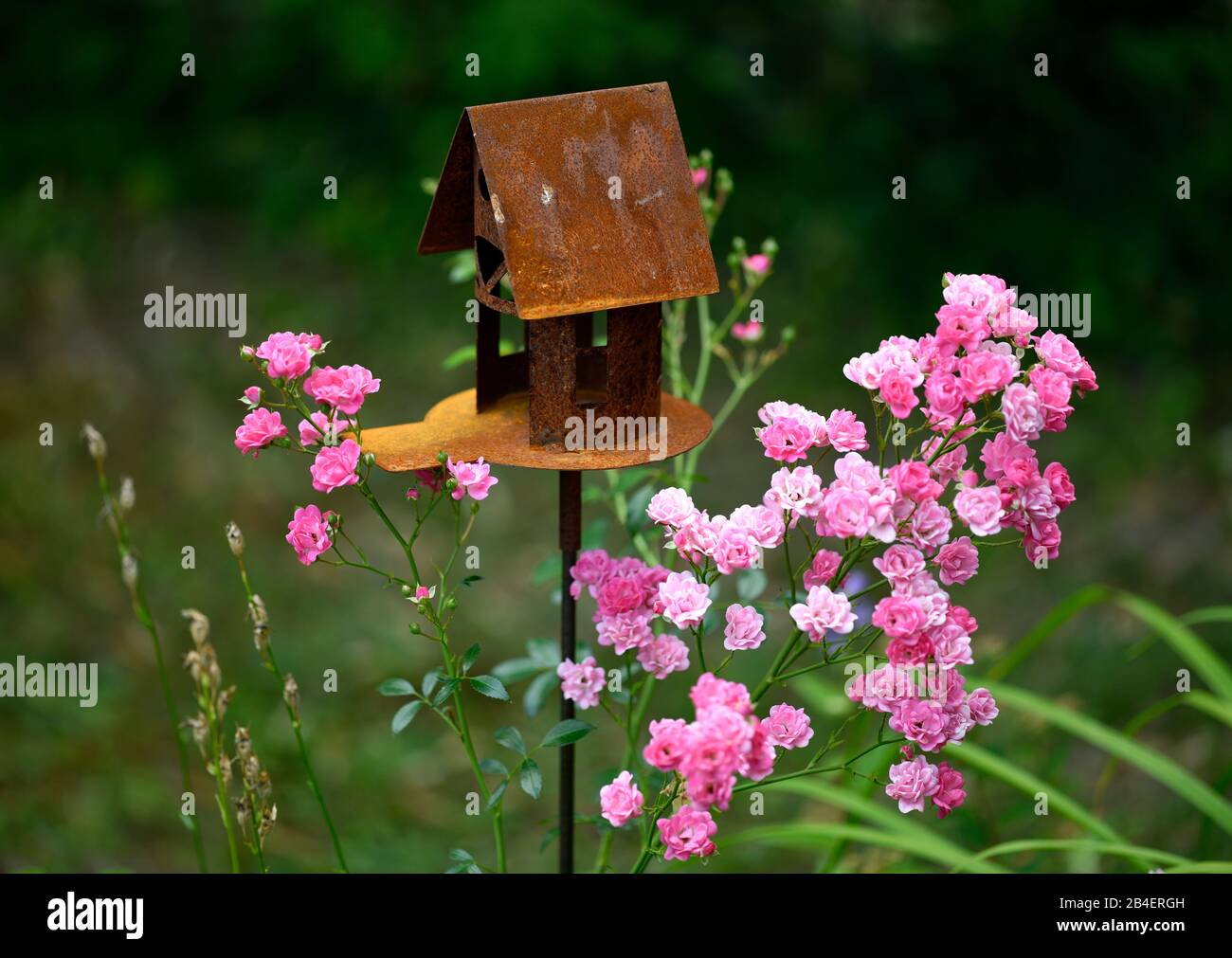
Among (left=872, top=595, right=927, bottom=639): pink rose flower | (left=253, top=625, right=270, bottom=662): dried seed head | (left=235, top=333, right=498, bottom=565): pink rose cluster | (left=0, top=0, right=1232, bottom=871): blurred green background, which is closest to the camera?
(left=872, top=595, right=927, bottom=639): pink rose flower

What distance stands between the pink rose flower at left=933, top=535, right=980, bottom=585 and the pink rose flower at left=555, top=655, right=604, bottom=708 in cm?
43

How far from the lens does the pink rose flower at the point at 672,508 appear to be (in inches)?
59.1

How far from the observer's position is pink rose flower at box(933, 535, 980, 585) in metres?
1.50

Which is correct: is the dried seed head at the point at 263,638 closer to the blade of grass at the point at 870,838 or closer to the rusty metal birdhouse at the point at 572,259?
the rusty metal birdhouse at the point at 572,259

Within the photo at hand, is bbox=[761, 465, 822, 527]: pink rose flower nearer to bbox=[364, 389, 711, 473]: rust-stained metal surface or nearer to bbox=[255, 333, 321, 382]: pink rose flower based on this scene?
bbox=[364, 389, 711, 473]: rust-stained metal surface

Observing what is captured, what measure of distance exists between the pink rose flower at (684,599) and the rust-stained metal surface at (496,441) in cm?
18

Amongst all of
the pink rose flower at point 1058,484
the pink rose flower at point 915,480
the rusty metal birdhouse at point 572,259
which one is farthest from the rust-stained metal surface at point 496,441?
the pink rose flower at point 1058,484

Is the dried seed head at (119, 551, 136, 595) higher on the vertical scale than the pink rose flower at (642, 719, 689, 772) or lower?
higher

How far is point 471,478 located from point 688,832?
0.47 m

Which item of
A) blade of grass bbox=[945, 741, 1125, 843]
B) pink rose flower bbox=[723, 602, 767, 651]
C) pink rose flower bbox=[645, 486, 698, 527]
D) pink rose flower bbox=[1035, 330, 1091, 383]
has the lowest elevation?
blade of grass bbox=[945, 741, 1125, 843]

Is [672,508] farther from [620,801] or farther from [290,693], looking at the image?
[290,693]

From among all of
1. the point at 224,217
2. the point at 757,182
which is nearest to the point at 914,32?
the point at 757,182

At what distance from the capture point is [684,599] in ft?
4.83

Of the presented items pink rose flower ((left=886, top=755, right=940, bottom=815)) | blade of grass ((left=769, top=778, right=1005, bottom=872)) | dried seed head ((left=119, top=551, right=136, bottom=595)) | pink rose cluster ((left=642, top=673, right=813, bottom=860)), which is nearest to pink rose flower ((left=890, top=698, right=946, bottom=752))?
pink rose flower ((left=886, top=755, right=940, bottom=815))
